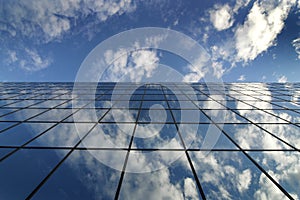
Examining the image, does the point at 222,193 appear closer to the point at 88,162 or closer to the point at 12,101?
the point at 88,162

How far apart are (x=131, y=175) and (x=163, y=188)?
114 cm

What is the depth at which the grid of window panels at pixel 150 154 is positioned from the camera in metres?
5.84

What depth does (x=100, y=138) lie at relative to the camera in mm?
8500

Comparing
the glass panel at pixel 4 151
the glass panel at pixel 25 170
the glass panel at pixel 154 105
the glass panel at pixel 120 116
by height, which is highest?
the glass panel at pixel 154 105

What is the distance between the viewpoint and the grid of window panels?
584 centimetres

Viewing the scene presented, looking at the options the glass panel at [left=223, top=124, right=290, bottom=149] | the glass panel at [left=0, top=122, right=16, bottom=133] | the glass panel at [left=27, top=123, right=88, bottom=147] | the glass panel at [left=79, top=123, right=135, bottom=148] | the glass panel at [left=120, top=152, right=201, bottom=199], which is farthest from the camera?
the glass panel at [left=0, top=122, right=16, bottom=133]

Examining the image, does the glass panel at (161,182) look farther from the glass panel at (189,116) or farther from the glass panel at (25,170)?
the glass panel at (189,116)

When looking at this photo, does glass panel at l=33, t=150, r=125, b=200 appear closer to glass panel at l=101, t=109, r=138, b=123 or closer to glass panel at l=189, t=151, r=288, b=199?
glass panel at l=189, t=151, r=288, b=199

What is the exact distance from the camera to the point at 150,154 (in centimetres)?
739

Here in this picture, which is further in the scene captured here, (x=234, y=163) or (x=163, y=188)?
(x=234, y=163)

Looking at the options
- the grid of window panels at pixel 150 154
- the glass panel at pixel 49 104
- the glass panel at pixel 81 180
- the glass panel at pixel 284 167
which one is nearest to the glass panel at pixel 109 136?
the grid of window panels at pixel 150 154

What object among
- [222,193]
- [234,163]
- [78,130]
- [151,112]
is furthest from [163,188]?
[151,112]

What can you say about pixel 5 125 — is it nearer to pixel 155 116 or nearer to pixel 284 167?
pixel 155 116

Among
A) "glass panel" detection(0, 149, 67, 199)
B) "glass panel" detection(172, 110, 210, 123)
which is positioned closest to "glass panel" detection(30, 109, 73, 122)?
"glass panel" detection(0, 149, 67, 199)
